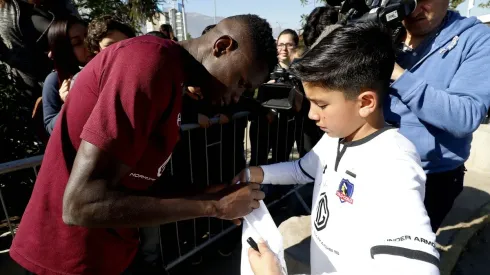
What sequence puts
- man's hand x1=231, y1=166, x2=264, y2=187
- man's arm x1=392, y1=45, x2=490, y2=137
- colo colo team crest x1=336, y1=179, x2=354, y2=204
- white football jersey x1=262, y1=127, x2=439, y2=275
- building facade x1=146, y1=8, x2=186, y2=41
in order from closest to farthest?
white football jersey x1=262, y1=127, x2=439, y2=275
colo colo team crest x1=336, y1=179, x2=354, y2=204
man's arm x1=392, y1=45, x2=490, y2=137
man's hand x1=231, y1=166, x2=264, y2=187
building facade x1=146, y1=8, x2=186, y2=41

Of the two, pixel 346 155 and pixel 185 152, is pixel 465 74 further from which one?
pixel 185 152

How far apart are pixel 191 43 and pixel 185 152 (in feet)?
5.28

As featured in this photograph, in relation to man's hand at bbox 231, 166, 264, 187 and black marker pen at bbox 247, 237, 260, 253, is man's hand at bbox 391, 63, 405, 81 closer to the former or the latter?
man's hand at bbox 231, 166, 264, 187

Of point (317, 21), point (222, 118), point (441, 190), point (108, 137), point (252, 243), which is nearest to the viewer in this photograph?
point (108, 137)

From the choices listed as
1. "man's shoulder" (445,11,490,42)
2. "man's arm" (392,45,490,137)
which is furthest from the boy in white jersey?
"man's shoulder" (445,11,490,42)

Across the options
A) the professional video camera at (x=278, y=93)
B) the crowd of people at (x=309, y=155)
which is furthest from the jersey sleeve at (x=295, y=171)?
the professional video camera at (x=278, y=93)

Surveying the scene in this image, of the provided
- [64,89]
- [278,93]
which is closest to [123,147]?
[64,89]

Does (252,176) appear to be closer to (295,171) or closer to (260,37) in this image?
(295,171)

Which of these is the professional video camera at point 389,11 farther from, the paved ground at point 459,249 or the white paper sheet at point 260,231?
the paved ground at point 459,249

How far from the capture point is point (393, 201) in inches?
45.9

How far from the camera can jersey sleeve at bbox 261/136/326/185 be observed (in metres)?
1.90

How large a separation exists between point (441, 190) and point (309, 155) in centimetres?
86

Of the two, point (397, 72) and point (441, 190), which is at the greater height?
point (397, 72)

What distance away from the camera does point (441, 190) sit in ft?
6.61
